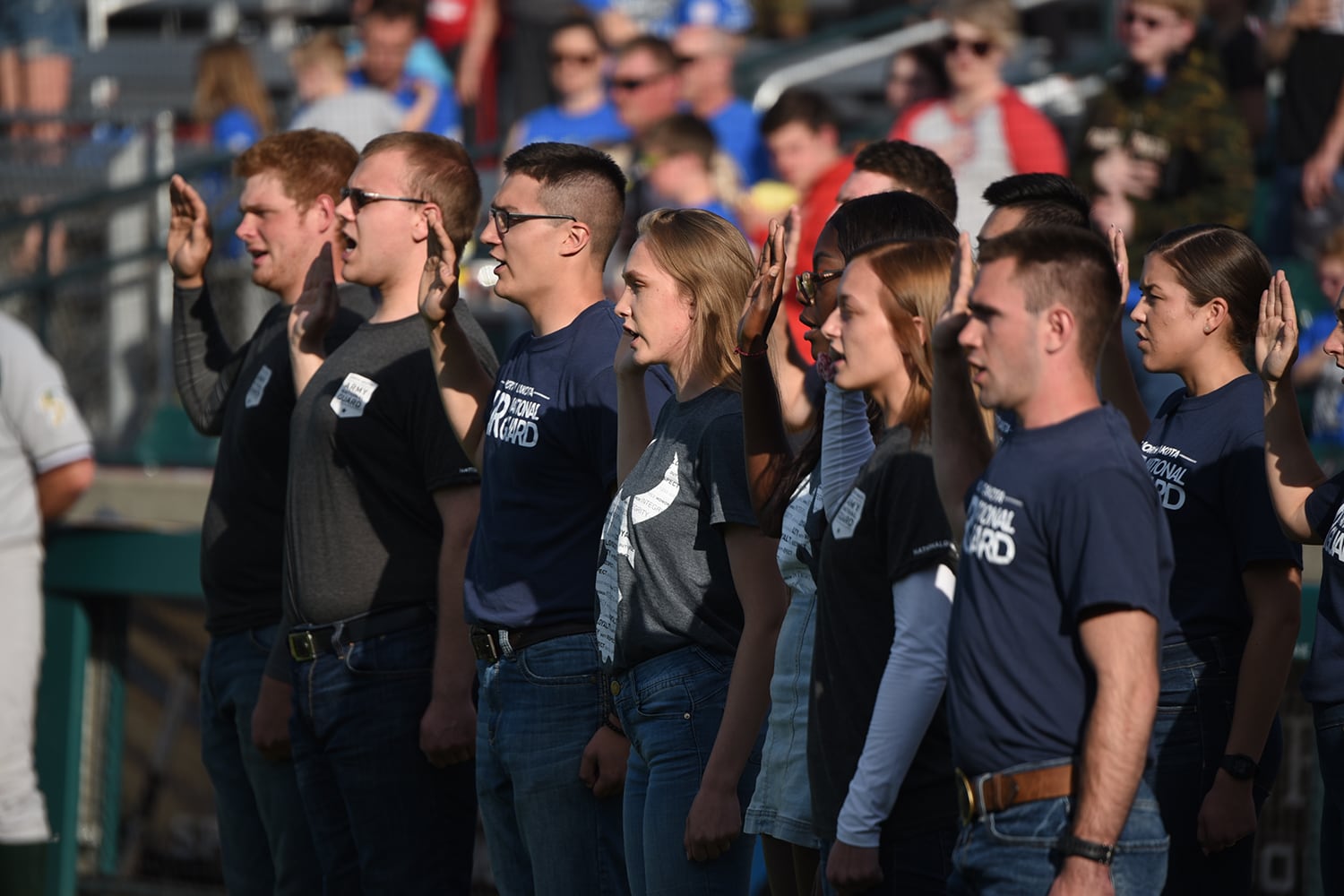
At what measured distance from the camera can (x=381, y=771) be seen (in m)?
4.23

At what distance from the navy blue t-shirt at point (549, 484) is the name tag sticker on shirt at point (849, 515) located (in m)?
0.85

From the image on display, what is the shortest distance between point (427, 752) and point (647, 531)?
0.95 m

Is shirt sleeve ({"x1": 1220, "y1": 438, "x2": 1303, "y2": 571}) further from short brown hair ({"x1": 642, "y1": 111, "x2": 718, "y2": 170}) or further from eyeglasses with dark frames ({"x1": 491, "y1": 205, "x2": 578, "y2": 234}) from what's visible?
short brown hair ({"x1": 642, "y1": 111, "x2": 718, "y2": 170})

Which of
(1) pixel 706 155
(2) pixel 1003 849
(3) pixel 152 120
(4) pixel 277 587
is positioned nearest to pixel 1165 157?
(1) pixel 706 155

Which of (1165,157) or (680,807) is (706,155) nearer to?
(1165,157)

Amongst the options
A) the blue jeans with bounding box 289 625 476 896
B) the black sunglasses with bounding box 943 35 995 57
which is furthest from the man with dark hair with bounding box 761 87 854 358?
the blue jeans with bounding box 289 625 476 896

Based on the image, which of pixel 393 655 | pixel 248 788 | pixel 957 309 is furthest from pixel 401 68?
pixel 957 309

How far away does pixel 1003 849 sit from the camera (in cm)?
274

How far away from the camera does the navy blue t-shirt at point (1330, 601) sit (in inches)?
138

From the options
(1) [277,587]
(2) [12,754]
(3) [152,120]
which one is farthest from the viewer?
(3) [152,120]

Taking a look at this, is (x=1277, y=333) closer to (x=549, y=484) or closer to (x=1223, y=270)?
(x=1223, y=270)

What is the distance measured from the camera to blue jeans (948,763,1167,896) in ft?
8.89

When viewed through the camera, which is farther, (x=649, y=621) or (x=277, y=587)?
(x=277, y=587)

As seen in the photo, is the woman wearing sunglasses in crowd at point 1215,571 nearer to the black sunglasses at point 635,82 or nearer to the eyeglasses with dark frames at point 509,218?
the eyeglasses with dark frames at point 509,218
